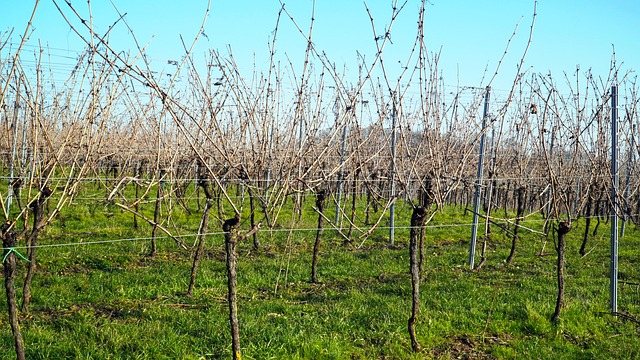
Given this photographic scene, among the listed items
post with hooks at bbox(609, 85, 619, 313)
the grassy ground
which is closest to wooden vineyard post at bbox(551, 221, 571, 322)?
the grassy ground

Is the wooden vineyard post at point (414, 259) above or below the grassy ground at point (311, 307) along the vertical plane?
above

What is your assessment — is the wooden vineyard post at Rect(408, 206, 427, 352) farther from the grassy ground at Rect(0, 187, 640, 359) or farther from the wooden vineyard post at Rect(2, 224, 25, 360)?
the wooden vineyard post at Rect(2, 224, 25, 360)

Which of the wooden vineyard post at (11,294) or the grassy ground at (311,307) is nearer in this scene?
the wooden vineyard post at (11,294)

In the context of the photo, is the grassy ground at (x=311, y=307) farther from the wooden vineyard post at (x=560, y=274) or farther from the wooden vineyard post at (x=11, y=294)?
the wooden vineyard post at (x=11, y=294)

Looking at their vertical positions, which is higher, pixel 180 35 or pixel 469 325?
pixel 180 35

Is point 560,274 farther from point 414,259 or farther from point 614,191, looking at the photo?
point 414,259

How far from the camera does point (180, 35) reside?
4.06 metres

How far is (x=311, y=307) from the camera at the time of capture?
211 inches

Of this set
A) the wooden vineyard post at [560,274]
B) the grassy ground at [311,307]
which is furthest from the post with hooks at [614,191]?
the wooden vineyard post at [560,274]

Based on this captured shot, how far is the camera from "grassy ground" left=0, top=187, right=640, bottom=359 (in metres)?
4.21

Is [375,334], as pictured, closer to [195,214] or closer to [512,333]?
[512,333]

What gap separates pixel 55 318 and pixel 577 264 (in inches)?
274

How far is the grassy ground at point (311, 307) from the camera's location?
4211 mm

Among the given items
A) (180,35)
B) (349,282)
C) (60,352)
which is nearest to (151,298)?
(60,352)
